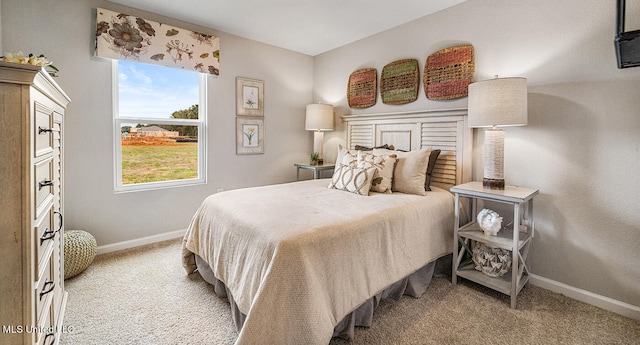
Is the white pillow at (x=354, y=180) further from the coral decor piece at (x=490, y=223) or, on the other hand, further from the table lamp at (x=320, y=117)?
the table lamp at (x=320, y=117)

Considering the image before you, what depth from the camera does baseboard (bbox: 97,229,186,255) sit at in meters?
2.78

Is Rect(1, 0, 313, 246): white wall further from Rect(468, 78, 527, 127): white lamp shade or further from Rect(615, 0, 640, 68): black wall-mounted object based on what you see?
Rect(615, 0, 640, 68): black wall-mounted object

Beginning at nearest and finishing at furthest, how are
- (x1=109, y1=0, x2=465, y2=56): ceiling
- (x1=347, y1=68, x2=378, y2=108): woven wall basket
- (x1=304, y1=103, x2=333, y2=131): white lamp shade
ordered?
(x1=109, y1=0, x2=465, y2=56): ceiling < (x1=347, y1=68, x2=378, y2=108): woven wall basket < (x1=304, y1=103, x2=333, y2=131): white lamp shade

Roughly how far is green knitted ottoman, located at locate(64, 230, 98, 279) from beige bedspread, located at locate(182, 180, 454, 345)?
2.62 ft

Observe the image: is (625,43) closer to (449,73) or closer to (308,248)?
(449,73)

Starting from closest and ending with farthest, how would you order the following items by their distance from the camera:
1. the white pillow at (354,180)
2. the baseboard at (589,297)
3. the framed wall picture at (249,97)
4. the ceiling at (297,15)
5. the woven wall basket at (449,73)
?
the baseboard at (589,297) < the white pillow at (354,180) < the woven wall basket at (449,73) < the ceiling at (297,15) < the framed wall picture at (249,97)

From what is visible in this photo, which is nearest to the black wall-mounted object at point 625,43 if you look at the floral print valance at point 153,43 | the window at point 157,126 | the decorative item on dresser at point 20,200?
the decorative item on dresser at point 20,200

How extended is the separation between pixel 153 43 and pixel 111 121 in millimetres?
877

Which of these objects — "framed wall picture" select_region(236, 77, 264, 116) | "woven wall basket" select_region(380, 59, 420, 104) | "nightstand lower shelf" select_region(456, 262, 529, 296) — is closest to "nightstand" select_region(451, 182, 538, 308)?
"nightstand lower shelf" select_region(456, 262, 529, 296)

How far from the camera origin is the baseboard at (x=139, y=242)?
278 centimetres

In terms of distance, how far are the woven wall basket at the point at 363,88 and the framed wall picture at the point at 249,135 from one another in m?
1.24

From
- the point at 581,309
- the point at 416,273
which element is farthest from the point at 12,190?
the point at 581,309

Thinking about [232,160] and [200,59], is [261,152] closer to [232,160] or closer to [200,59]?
[232,160]

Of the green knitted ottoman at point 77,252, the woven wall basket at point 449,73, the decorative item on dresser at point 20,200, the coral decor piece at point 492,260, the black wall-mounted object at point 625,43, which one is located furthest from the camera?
the woven wall basket at point 449,73
